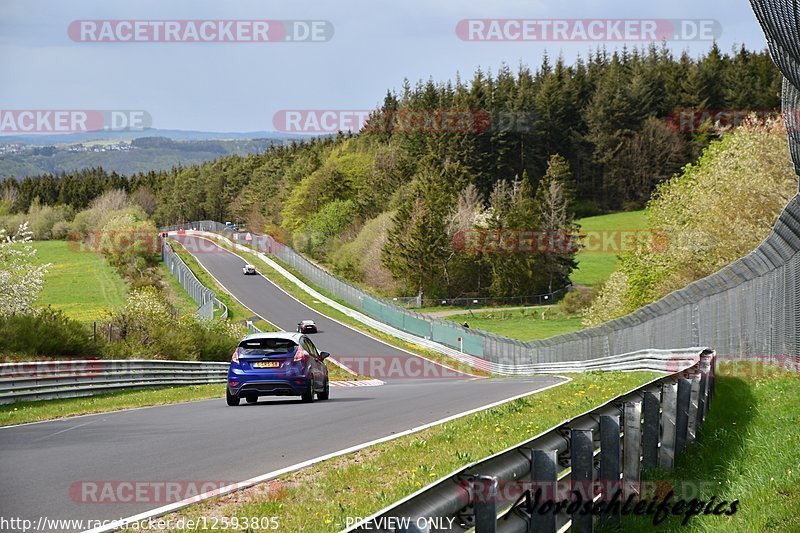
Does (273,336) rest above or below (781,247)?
below

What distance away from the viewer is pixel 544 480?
20.0ft

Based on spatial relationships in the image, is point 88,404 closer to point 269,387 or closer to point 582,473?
point 269,387

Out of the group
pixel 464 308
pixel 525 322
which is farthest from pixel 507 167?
pixel 525 322

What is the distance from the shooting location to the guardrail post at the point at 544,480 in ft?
19.7

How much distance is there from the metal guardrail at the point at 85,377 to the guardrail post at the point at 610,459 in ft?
56.0

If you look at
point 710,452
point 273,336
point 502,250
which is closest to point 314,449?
point 710,452

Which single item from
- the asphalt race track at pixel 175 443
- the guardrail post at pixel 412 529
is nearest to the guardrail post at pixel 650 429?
the asphalt race track at pixel 175 443

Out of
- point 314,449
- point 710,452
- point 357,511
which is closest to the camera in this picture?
point 357,511

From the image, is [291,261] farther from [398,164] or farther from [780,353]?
[780,353]

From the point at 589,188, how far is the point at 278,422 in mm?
132423

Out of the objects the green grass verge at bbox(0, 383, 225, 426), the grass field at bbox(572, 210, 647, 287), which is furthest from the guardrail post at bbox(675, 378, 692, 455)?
the grass field at bbox(572, 210, 647, 287)

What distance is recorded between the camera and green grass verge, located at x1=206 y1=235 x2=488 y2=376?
59969 millimetres

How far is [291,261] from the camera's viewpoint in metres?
108

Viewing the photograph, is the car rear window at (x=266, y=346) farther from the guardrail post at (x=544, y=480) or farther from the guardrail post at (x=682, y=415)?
the guardrail post at (x=544, y=480)
